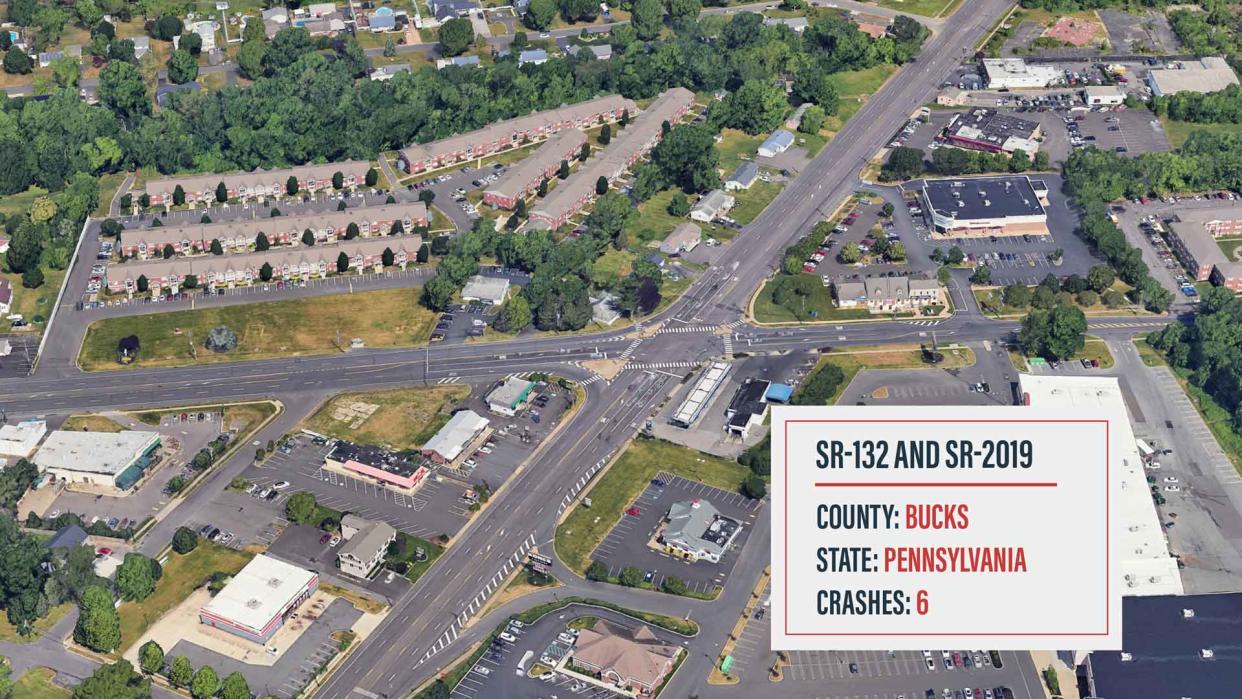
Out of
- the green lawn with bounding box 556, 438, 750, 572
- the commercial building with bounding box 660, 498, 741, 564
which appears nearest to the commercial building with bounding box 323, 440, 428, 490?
the green lawn with bounding box 556, 438, 750, 572

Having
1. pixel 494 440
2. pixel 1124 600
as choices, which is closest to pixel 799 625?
pixel 1124 600

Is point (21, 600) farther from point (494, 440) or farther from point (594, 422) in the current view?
point (594, 422)

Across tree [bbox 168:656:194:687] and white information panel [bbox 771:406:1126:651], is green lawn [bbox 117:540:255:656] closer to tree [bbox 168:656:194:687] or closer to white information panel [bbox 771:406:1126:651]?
tree [bbox 168:656:194:687]

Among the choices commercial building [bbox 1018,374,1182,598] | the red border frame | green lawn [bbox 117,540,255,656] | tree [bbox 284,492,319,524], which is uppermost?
the red border frame

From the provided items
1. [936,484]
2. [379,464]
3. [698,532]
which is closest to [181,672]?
[379,464]

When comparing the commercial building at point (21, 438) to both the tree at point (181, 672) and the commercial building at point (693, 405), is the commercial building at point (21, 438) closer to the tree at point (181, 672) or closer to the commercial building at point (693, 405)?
the tree at point (181, 672)

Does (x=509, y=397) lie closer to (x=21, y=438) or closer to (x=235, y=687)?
(x=235, y=687)
